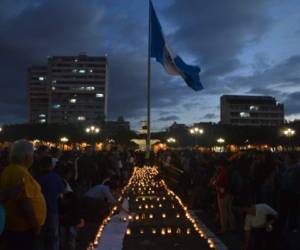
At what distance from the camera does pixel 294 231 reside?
12609 mm

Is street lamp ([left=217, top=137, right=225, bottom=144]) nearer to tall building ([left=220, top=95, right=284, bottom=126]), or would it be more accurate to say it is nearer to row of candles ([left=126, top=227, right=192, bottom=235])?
row of candles ([left=126, top=227, right=192, bottom=235])

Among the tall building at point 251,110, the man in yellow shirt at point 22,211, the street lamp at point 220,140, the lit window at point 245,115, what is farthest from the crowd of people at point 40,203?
the lit window at point 245,115

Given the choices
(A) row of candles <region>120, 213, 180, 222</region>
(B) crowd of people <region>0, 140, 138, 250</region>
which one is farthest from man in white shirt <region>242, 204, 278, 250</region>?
(A) row of candles <region>120, 213, 180, 222</region>

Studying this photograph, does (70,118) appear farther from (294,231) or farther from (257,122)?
(294,231)

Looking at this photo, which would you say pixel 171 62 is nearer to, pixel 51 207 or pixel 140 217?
pixel 140 217

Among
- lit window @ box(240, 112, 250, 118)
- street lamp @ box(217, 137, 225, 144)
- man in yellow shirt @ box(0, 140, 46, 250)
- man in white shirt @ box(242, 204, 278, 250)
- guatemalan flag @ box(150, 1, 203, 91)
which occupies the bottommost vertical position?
man in white shirt @ box(242, 204, 278, 250)

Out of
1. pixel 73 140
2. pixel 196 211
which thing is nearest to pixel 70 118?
pixel 73 140

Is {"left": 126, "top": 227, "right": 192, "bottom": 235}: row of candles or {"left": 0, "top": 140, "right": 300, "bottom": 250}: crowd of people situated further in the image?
{"left": 126, "top": 227, "right": 192, "bottom": 235}: row of candles

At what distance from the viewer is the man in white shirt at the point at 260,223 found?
8289 millimetres

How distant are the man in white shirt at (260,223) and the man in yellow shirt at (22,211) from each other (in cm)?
391

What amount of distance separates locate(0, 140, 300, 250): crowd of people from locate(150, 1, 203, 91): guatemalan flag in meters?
10.5

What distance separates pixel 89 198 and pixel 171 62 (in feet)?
69.3

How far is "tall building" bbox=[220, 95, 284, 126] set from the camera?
568ft

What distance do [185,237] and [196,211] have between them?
4990 mm
